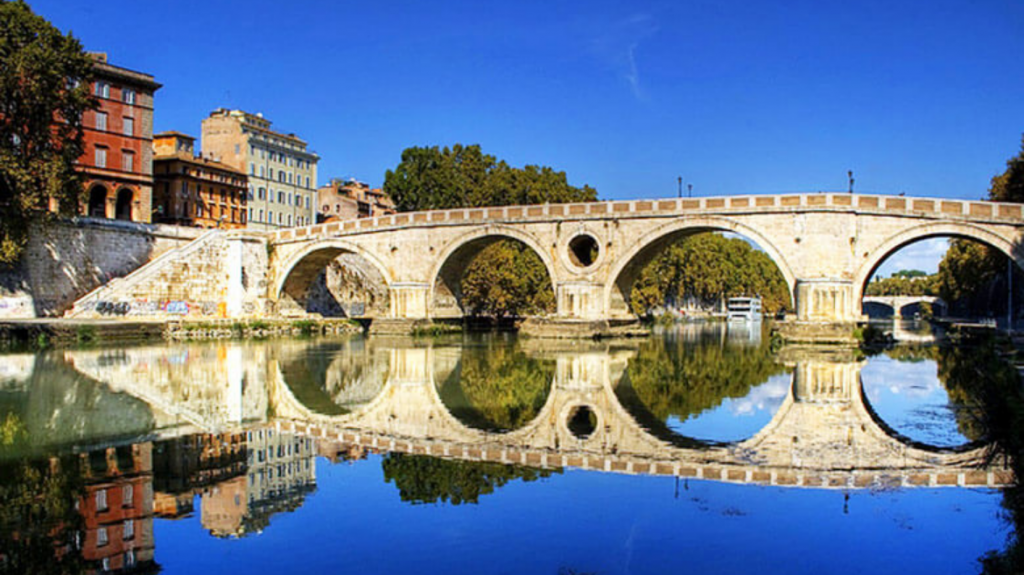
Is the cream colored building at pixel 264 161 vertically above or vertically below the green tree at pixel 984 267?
above

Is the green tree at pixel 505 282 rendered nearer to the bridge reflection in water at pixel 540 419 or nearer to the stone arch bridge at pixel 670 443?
the bridge reflection in water at pixel 540 419

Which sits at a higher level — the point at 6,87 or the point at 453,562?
the point at 6,87

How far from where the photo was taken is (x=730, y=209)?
3184 centimetres

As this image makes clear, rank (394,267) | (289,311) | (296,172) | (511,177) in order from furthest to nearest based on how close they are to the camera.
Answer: (296,172)
(511,177)
(289,311)
(394,267)

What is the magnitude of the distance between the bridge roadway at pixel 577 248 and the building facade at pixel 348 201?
2467 cm

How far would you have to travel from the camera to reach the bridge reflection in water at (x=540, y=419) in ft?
34.4

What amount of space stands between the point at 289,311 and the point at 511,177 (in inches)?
644

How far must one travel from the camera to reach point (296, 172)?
65.9m

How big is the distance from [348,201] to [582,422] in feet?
208

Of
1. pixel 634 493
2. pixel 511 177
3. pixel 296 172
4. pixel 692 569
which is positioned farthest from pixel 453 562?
pixel 296 172

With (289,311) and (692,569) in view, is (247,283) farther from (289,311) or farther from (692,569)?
(692,569)

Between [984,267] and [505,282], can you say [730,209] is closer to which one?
[505,282]

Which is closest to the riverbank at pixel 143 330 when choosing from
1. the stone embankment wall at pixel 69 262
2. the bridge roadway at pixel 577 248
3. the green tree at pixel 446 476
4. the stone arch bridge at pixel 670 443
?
the stone embankment wall at pixel 69 262

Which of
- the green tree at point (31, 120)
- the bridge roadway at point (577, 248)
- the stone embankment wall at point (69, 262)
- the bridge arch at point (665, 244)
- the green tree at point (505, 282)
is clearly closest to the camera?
the bridge roadway at point (577, 248)
